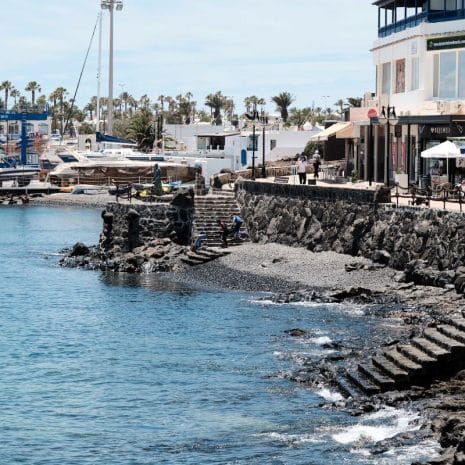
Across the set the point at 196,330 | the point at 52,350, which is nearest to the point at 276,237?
the point at 196,330

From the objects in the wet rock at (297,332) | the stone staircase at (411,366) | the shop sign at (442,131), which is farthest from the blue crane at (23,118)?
the stone staircase at (411,366)

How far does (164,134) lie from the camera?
143 metres

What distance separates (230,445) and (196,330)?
1388cm

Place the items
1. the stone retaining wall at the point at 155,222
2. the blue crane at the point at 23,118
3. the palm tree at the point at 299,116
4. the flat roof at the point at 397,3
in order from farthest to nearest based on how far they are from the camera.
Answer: the palm tree at the point at 299,116 < the blue crane at the point at 23,118 < the flat roof at the point at 397,3 < the stone retaining wall at the point at 155,222

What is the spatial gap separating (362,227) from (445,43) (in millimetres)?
12510

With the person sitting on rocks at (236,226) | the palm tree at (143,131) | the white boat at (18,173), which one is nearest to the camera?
the person sitting on rocks at (236,226)

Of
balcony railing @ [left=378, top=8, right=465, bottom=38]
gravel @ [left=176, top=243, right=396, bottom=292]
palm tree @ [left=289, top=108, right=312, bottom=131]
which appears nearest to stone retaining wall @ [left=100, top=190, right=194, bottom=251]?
gravel @ [left=176, top=243, right=396, bottom=292]

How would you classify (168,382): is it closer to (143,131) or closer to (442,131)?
(442,131)

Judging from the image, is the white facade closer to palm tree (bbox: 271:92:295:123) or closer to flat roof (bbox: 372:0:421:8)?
flat roof (bbox: 372:0:421:8)

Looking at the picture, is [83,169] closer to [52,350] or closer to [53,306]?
[53,306]

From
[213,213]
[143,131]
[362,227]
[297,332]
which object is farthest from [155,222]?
[143,131]

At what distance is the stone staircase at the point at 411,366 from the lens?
28.2m

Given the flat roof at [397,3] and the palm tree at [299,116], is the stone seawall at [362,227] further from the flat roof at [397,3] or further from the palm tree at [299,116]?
the palm tree at [299,116]

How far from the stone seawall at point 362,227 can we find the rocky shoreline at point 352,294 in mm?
588
